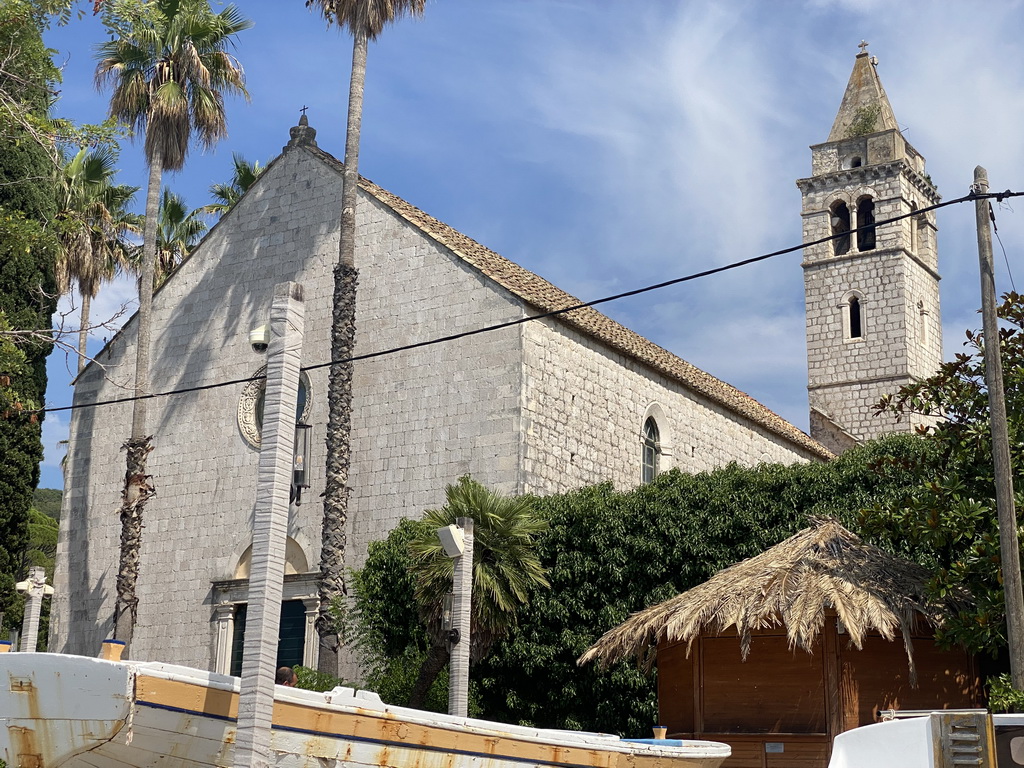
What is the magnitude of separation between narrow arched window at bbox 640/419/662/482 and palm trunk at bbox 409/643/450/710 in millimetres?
9102

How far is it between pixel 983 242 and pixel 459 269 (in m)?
11.9

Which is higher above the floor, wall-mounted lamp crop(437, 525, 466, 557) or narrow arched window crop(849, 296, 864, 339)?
narrow arched window crop(849, 296, 864, 339)

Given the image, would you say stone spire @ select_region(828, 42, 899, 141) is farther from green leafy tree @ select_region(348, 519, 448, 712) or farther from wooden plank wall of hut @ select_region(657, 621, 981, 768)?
wooden plank wall of hut @ select_region(657, 621, 981, 768)

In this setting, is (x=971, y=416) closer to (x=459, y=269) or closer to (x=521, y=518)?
(x=521, y=518)

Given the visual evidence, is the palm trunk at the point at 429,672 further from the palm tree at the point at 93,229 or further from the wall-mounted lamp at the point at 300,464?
the palm tree at the point at 93,229

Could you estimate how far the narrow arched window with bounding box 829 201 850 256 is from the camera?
44.2m

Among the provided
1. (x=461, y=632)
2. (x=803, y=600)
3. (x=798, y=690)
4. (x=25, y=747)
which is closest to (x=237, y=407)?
(x=461, y=632)

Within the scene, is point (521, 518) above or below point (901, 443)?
below

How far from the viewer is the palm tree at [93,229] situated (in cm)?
3081

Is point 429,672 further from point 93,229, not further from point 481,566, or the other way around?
point 93,229

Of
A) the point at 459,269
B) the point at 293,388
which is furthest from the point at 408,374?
the point at 293,388

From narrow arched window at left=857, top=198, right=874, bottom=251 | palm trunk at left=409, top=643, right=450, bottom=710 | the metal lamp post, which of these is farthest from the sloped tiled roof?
narrow arched window at left=857, top=198, right=874, bottom=251

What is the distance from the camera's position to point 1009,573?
12.1 meters

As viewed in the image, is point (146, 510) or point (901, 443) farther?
point (146, 510)
